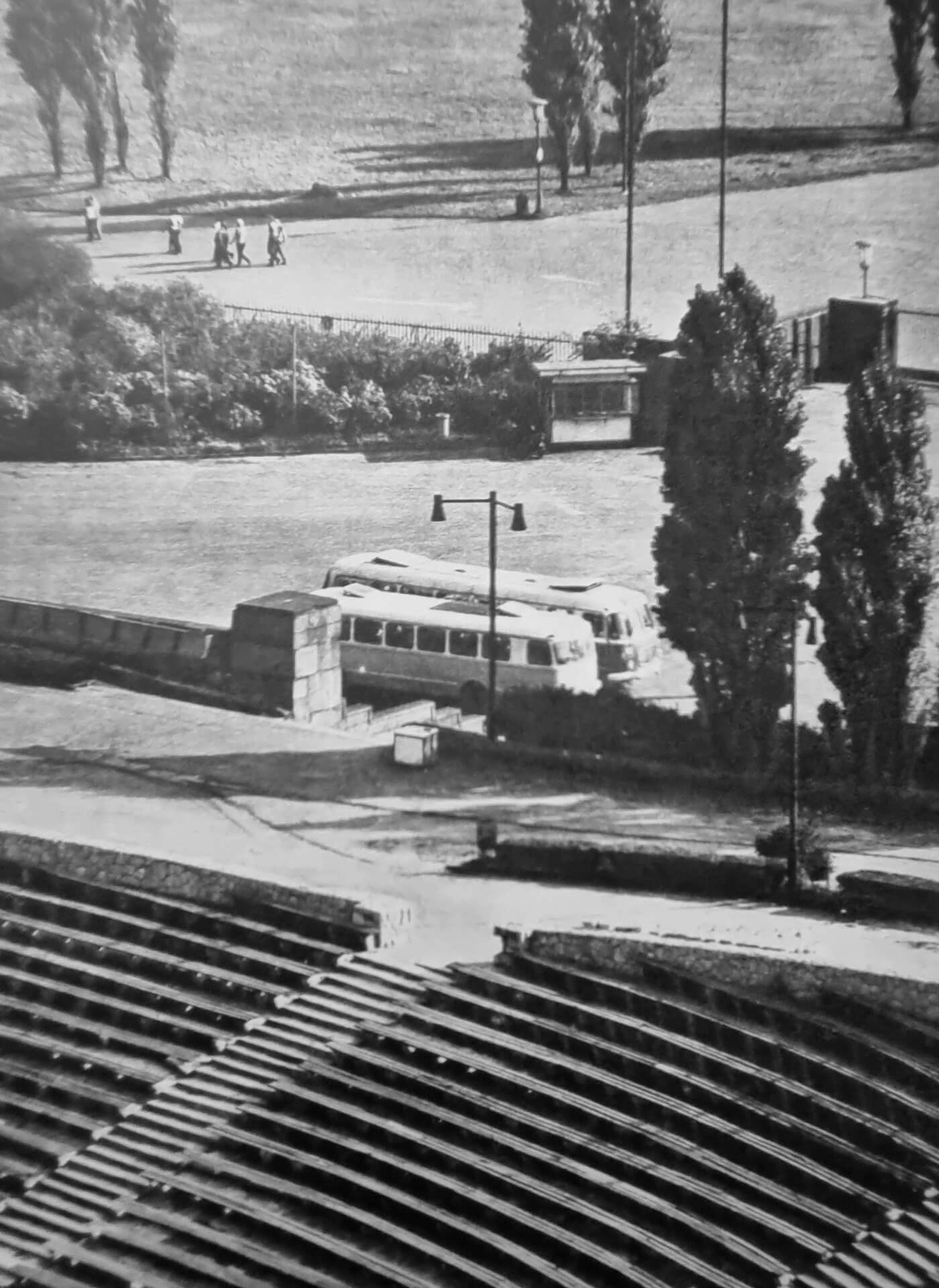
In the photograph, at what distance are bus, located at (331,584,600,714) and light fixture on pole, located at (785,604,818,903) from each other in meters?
1.99

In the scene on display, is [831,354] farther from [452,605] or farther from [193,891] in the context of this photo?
[193,891]

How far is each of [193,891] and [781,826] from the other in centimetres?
510

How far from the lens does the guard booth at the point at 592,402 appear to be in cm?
2194

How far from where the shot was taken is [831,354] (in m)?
21.1

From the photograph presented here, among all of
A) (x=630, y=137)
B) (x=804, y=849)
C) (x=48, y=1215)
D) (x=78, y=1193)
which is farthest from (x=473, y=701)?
(x=48, y=1215)

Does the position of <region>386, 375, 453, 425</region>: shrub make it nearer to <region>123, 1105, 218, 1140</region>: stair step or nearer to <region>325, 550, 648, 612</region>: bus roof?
<region>325, 550, 648, 612</region>: bus roof

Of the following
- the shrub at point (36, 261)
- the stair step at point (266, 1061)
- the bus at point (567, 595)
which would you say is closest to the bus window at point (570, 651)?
the bus at point (567, 595)

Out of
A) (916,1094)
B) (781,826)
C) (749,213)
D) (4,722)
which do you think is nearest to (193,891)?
(4,722)

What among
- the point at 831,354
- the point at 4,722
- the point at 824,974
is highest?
the point at 831,354

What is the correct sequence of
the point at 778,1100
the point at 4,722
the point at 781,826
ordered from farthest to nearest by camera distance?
the point at 4,722
the point at 781,826
the point at 778,1100

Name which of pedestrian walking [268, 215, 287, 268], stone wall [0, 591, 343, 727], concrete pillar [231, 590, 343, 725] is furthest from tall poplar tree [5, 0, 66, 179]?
concrete pillar [231, 590, 343, 725]

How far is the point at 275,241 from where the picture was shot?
23.1m

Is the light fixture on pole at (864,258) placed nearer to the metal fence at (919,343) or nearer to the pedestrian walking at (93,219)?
the metal fence at (919,343)

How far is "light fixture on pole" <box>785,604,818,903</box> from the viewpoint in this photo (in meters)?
19.2
